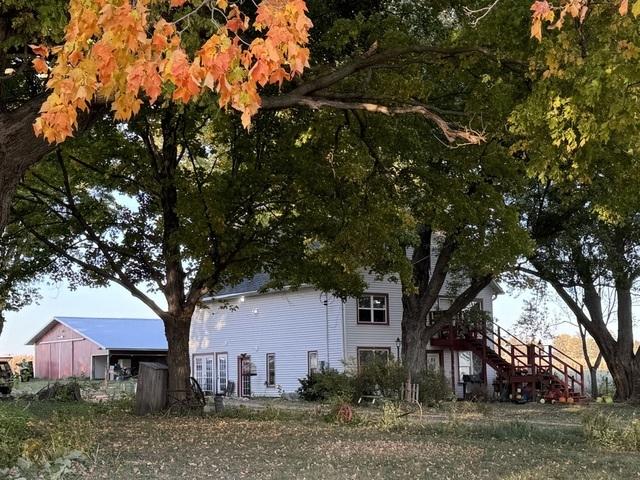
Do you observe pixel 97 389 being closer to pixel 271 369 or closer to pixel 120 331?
pixel 271 369

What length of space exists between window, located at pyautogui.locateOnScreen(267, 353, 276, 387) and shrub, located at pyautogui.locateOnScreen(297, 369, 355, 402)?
18.0 feet

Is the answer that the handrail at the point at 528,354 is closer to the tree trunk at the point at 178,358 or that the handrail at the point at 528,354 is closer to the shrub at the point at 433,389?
the shrub at the point at 433,389

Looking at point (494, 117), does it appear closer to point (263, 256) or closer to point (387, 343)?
point (263, 256)

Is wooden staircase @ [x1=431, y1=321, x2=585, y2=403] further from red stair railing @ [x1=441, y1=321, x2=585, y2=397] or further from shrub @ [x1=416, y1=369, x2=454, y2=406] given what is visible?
shrub @ [x1=416, y1=369, x2=454, y2=406]

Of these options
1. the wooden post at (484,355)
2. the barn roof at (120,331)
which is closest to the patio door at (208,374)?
the barn roof at (120,331)

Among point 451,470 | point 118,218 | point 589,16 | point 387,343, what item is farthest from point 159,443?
point 387,343

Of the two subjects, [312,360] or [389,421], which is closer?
[389,421]

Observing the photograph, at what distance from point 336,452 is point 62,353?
179 feet

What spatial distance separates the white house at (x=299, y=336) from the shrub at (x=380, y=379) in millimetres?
5259

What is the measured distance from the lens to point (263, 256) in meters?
18.0

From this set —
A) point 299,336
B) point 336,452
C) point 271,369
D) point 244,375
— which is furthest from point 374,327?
point 336,452

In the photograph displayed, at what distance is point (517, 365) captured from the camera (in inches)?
1241

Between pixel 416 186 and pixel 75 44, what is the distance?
1180 cm

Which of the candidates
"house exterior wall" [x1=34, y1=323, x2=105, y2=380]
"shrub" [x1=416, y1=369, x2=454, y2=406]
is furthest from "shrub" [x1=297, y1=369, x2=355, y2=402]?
"house exterior wall" [x1=34, y1=323, x2=105, y2=380]
